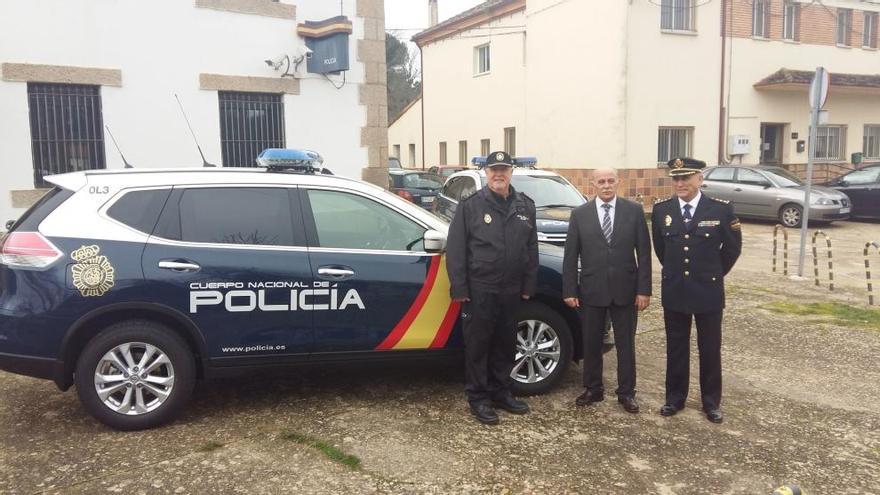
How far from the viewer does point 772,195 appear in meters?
15.6

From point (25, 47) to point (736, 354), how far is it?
9145 millimetres

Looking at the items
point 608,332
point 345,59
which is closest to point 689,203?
point 608,332

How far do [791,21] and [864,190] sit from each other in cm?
712

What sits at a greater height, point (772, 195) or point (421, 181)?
point (421, 181)

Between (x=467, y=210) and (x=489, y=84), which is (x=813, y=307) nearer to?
(x=467, y=210)

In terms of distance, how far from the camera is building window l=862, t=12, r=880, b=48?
2216 cm

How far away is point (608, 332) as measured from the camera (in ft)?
16.7

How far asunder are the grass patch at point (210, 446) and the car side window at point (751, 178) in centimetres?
1479

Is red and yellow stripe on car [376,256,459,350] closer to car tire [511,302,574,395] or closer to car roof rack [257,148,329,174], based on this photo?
car tire [511,302,574,395]

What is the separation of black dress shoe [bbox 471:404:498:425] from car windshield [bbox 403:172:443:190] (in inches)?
461

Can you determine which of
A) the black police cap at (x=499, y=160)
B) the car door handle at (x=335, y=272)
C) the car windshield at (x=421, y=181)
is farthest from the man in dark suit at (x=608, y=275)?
the car windshield at (x=421, y=181)

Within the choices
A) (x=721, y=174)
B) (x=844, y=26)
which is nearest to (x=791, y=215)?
(x=721, y=174)

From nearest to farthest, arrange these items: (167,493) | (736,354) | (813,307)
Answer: (167,493) < (736,354) < (813,307)

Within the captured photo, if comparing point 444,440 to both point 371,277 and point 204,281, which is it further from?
point 204,281
